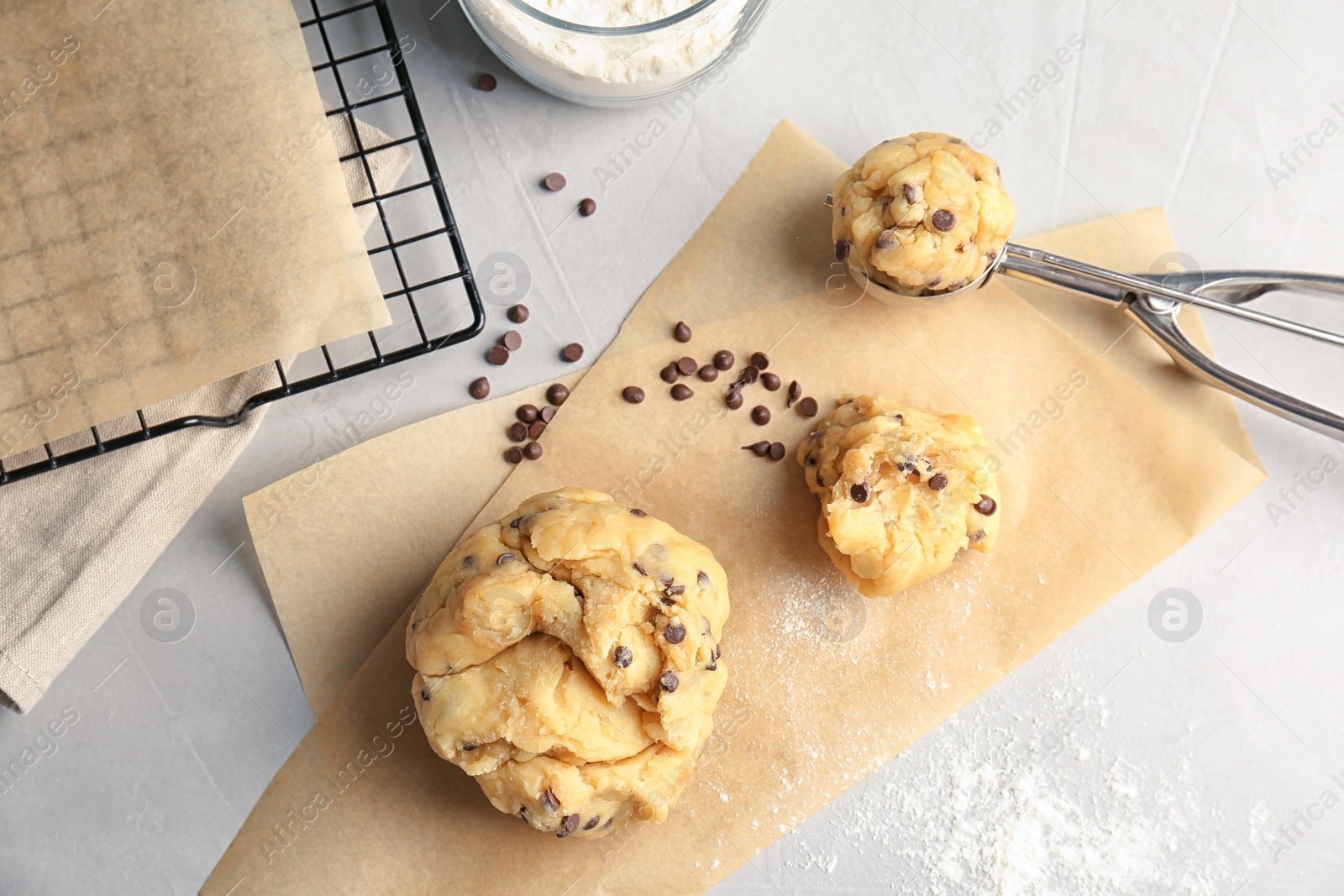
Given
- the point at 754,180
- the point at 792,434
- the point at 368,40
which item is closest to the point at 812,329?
the point at 792,434

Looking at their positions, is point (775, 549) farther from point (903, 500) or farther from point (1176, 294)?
point (1176, 294)

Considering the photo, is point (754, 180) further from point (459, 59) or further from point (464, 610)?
point (464, 610)

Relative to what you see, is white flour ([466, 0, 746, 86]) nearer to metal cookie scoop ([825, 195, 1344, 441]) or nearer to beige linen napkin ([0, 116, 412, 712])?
beige linen napkin ([0, 116, 412, 712])

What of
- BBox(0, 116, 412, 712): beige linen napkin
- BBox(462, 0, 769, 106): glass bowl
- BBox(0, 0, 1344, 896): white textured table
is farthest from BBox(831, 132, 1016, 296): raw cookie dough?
BBox(0, 116, 412, 712): beige linen napkin

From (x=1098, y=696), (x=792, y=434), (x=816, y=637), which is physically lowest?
(x=1098, y=696)

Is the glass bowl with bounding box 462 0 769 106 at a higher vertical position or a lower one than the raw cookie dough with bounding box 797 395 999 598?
higher

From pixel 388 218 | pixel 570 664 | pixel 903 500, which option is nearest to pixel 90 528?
pixel 388 218

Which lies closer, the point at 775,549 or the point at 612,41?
the point at 612,41
